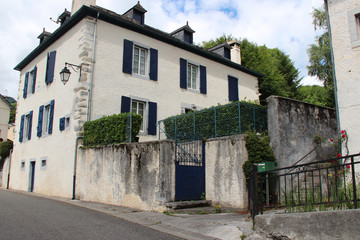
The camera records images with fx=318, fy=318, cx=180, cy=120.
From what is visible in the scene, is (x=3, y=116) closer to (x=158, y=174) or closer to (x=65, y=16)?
(x=65, y=16)

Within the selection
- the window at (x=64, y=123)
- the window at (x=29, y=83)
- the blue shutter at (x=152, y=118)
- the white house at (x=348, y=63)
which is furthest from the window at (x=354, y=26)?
the window at (x=29, y=83)

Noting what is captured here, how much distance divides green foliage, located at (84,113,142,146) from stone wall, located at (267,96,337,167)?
4.29 m

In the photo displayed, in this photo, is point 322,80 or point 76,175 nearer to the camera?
point 76,175

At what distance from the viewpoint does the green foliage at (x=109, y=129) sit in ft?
34.2

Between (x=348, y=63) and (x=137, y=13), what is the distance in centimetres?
1040

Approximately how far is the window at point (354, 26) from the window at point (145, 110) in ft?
27.6

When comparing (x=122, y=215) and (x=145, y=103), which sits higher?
(x=145, y=103)

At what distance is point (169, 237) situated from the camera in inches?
222

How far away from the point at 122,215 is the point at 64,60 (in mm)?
8981

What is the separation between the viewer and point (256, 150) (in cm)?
Result: 865

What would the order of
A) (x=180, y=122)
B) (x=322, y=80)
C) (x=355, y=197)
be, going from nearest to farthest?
(x=355, y=197)
(x=180, y=122)
(x=322, y=80)

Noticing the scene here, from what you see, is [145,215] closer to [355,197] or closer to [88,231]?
[88,231]

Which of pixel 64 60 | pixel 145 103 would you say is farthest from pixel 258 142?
pixel 64 60

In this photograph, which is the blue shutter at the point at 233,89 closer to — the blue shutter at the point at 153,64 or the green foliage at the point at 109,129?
the blue shutter at the point at 153,64
